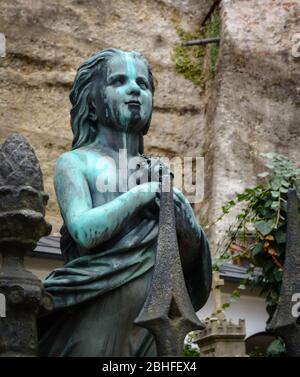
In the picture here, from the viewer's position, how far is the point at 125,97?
314cm

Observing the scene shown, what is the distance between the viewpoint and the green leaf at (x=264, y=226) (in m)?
5.34

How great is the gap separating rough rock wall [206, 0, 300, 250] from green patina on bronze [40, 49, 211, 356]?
38.7 ft

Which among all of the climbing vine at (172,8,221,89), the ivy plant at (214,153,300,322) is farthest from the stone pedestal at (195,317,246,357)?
the climbing vine at (172,8,221,89)

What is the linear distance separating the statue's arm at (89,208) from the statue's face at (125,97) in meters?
0.23

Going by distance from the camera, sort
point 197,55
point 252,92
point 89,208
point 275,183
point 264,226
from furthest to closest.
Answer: point 197,55 < point 252,92 < point 275,183 < point 264,226 < point 89,208

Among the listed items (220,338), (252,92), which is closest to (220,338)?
(220,338)

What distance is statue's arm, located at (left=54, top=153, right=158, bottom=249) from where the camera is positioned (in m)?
2.86

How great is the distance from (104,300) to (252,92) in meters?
13.2

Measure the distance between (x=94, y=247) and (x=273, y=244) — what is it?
104 inches

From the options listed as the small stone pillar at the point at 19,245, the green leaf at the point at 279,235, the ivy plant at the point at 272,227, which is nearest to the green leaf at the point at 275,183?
the ivy plant at the point at 272,227

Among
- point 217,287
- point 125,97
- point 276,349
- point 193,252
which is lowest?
point 217,287

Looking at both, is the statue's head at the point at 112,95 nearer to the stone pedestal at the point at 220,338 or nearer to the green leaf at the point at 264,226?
the green leaf at the point at 264,226

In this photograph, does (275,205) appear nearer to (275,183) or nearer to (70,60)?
(275,183)
